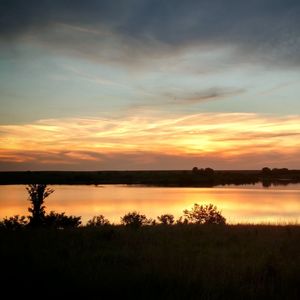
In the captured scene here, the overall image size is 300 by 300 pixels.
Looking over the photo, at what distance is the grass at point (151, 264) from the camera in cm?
833

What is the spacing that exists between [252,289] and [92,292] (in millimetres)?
3150

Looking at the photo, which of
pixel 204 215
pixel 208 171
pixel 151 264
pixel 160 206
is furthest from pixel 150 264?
pixel 208 171

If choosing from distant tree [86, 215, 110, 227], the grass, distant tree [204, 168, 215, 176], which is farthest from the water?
distant tree [204, 168, 215, 176]

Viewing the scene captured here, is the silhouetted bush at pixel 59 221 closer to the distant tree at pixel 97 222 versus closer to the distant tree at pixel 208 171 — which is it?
the distant tree at pixel 97 222

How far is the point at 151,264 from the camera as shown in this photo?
413 inches

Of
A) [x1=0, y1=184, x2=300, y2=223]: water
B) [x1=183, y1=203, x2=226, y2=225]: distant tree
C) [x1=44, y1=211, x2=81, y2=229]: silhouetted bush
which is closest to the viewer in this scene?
[x1=44, y1=211, x2=81, y2=229]: silhouetted bush

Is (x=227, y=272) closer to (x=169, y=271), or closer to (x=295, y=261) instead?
(x=169, y=271)

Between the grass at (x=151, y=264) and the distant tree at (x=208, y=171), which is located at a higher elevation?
the distant tree at (x=208, y=171)

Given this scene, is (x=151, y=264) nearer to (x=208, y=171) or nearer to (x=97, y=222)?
(x=97, y=222)

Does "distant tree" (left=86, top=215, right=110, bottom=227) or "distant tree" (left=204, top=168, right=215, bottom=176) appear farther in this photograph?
"distant tree" (left=204, top=168, right=215, bottom=176)

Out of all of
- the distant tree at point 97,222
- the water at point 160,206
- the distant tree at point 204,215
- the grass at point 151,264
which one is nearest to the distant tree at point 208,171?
the water at point 160,206

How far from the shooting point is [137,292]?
812 cm

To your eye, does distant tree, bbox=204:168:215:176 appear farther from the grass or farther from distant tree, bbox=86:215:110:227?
the grass

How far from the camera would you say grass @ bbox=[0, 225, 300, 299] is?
8.33 meters
